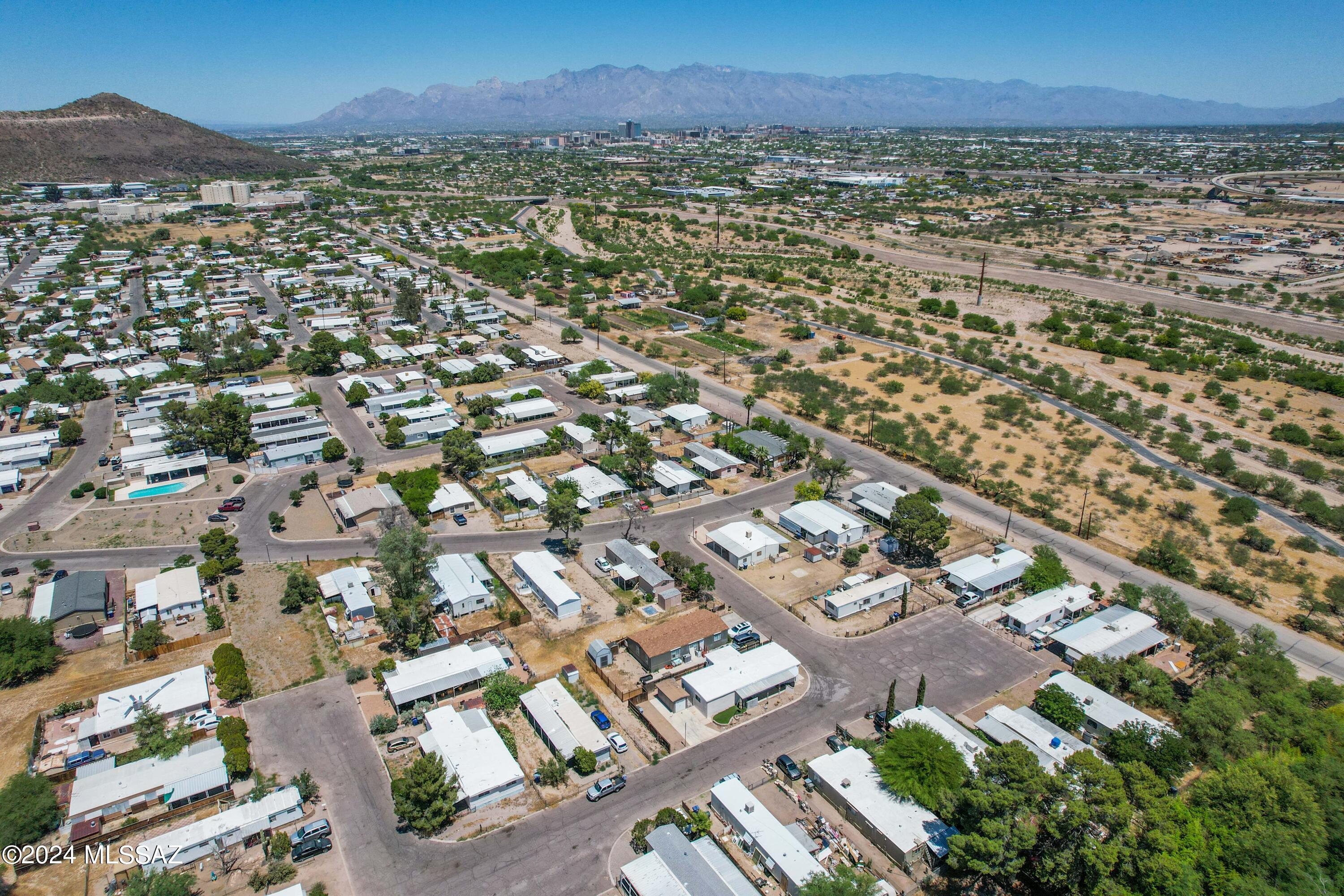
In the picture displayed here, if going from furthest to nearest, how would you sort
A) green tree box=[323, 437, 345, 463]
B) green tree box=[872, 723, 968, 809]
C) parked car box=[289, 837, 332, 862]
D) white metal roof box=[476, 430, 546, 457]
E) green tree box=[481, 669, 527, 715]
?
white metal roof box=[476, 430, 546, 457]
green tree box=[323, 437, 345, 463]
green tree box=[481, 669, 527, 715]
green tree box=[872, 723, 968, 809]
parked car box=[289, 837, 332, 862]

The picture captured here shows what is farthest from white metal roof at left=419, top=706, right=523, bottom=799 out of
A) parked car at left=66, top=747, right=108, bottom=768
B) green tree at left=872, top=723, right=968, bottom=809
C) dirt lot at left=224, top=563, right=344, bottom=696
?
green tree at left=872, top=723, right=968, bottom=809

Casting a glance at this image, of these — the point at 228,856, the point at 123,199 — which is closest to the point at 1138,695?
the point at 228,856

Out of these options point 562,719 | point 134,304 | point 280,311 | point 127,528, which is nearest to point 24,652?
point 127,528

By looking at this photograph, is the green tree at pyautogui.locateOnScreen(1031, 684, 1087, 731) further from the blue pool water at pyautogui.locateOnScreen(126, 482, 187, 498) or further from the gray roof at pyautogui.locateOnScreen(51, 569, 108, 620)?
the blue pool water at pyautogui.locateOnScreen(126, 482, 187, 498)

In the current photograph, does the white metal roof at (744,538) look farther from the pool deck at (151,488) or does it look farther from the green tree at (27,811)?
the pool deck at (151,488)

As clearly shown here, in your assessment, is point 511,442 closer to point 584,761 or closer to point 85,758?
point 85,758
